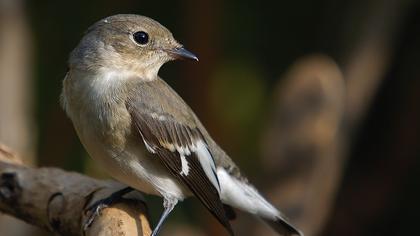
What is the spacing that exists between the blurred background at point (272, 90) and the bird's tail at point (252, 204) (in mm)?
471

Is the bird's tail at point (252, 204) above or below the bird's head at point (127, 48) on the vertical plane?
below

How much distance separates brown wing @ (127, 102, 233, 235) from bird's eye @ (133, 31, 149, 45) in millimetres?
268

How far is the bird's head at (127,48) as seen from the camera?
3.12 meters

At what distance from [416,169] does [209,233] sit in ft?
4.11

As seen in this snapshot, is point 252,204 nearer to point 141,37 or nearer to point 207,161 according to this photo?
point 207,161

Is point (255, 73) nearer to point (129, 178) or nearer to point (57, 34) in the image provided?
point (57, 34)

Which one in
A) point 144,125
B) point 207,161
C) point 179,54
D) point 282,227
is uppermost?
point 179,54

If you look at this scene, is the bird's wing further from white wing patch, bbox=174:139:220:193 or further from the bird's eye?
the bird's eye

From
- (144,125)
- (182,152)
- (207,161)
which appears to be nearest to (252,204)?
(207,161)

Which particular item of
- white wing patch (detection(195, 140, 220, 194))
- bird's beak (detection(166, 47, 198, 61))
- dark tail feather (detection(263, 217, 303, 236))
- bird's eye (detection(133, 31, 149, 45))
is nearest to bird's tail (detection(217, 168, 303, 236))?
dark tail feather (detection(263, 217, 303, 236))

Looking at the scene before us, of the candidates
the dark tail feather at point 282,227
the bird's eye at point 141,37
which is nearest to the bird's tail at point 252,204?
the dark tail feather at point 282,227

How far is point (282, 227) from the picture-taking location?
3.31m

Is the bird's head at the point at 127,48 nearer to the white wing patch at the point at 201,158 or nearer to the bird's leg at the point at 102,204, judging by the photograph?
the white wing patch at the point at 201,158

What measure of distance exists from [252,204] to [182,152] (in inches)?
14.0
